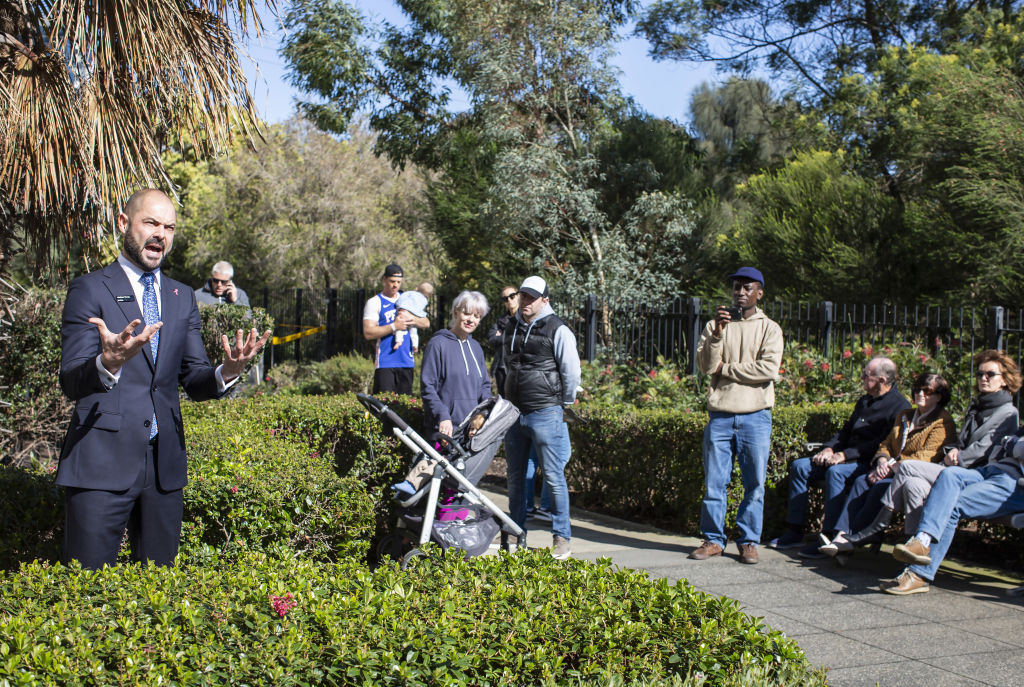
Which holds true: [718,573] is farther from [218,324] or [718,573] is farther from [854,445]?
[218,324]

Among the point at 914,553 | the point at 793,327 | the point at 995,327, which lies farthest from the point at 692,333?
the point at 914,553

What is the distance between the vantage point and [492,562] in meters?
3.68

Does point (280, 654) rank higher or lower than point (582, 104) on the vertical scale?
lower

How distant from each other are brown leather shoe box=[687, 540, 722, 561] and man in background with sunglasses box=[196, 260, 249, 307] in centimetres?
634

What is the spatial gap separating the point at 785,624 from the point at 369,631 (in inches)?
121

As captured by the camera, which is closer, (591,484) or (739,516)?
(739,516)

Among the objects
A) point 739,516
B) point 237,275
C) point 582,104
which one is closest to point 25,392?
point 739,516

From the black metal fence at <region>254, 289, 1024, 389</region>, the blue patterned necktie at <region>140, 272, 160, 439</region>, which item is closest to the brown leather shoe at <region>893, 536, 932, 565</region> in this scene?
the black metal fence at <region>254, 289, 1024, 389</region>

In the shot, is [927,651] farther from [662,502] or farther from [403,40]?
[403,40]

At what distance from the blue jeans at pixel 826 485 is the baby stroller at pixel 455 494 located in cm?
238

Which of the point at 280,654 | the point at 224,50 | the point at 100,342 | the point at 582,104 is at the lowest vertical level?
the point at 280,654

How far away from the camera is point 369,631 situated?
2922 mm

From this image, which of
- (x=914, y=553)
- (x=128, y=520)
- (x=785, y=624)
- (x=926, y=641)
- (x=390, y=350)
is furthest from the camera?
(x=390, y=350)

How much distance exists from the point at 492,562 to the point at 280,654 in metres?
1.06
